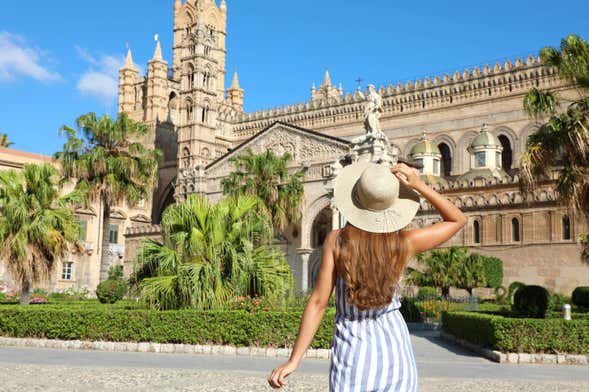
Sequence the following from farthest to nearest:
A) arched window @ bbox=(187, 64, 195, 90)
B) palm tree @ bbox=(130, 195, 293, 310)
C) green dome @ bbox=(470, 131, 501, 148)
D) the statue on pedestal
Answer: arched window @ bbox=(187, 64, 195, 90) → green dome @ bbox=(470, 131, 501, 148) → the statue on pedestal → palm tree @ bbox=(130, 195, 293, 310)

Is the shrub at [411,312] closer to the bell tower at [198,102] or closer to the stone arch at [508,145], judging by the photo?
the stone arch at [508,145]

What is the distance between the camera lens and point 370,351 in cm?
320

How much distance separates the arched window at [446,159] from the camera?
153 ft

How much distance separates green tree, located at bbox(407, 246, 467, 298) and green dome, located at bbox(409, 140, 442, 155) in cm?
1388

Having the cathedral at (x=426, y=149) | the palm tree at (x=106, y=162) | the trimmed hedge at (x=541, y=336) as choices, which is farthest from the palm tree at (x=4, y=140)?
the trimmed hedge at (x=541, y=336)

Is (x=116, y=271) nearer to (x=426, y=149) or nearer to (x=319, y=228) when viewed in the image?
(x=319, y=228)

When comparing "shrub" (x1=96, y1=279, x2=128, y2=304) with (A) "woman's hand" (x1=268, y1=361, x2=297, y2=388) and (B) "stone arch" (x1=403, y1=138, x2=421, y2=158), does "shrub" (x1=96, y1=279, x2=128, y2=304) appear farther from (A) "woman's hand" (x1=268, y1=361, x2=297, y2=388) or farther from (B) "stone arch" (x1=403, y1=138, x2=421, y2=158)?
(B) "stone arch" (x1=403, y1=138, x2=421, y2=158)

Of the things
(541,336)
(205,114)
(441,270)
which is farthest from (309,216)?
(541,336)

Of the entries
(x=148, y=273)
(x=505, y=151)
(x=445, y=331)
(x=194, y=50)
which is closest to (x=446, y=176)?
(x=505, y=151)

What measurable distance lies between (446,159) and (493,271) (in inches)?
612

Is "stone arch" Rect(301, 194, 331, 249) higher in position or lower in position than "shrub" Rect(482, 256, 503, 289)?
higher

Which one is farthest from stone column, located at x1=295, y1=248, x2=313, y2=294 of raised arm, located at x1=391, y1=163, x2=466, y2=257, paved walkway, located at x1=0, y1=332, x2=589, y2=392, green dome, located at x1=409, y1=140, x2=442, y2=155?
raised arm, located at x1=391, y1=163, x2=466, y2=257

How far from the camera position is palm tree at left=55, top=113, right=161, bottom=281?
28.2 m

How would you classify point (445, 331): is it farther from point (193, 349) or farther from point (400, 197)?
point (400, 197)
